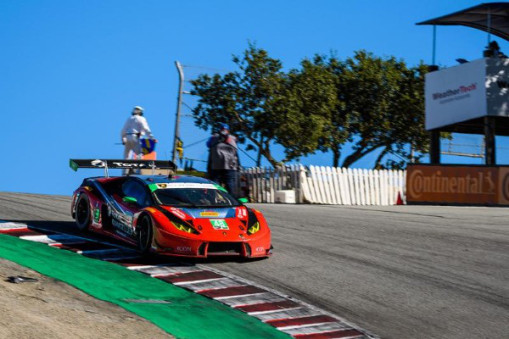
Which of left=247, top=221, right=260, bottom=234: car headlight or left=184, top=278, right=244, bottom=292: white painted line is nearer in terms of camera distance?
left=184, top=278, right=244, bottom=292: white painted line

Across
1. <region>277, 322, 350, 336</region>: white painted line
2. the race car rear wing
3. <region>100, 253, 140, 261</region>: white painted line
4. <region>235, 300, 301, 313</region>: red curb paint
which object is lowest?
<region>277, 322, 350, 336</region>: white painted line

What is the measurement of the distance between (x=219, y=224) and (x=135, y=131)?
985 cm

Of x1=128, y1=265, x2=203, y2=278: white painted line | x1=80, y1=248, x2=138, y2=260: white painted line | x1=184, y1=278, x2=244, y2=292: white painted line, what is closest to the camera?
x1=184, y1=278, x2=244, y2=292: white painted line

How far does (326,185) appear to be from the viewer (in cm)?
2725

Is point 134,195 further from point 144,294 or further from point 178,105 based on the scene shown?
point 178,105

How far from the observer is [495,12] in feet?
101

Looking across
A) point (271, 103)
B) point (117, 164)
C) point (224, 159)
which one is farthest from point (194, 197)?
point (271, 103)

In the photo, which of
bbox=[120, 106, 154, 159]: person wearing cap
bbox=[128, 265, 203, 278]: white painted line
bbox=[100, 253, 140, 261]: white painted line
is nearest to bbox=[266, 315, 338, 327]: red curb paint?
bbox=[128, 265, 203, 278]: white painted line

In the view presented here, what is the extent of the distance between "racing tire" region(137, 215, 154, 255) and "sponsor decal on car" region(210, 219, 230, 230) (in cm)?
85

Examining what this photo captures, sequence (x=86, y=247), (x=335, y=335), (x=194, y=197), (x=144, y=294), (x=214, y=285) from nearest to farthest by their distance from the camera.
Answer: (x=335, y=335) → (x=144, y=294) → (x=214, y=285) → (x=86, y=247) → (x=194, y=197)

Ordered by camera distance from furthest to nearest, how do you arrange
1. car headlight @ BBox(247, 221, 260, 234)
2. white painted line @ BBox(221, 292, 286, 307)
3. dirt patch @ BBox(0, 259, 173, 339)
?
1. car headlight @ BBox(247, 221, 260, 234)
2. white painted line @ BBox(221, 292, 286, 307)
3. dirt patch @ BBox(0, 259, 173, 339)

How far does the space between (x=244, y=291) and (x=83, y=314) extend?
2.53 metres

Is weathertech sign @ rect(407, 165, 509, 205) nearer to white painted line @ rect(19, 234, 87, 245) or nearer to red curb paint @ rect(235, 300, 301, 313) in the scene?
white painted line @ rect(19, 234, 87, 245)

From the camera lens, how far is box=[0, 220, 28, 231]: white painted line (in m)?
13.3
